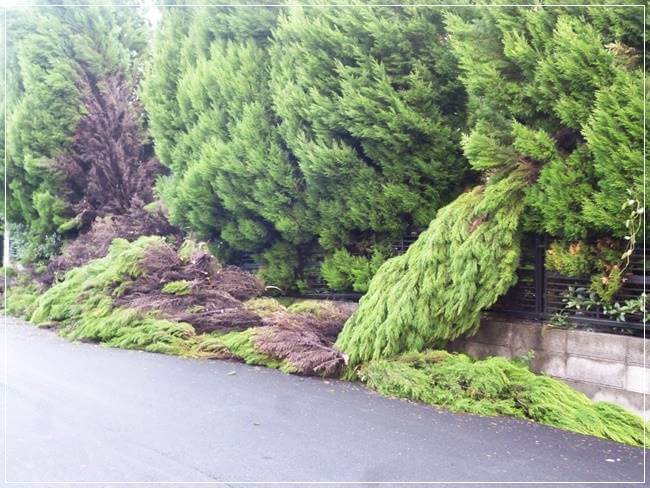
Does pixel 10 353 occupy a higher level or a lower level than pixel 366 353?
lower

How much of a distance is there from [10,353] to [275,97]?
186 inches

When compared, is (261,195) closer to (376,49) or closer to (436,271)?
(376,49)

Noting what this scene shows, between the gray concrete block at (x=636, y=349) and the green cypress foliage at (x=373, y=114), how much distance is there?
2.63 m

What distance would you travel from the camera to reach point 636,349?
15.8 ft

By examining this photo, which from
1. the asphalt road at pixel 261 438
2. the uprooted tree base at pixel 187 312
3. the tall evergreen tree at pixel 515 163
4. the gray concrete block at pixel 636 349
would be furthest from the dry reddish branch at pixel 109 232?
the gray concrete block at pixel 636 349

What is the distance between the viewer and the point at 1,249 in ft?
51.4

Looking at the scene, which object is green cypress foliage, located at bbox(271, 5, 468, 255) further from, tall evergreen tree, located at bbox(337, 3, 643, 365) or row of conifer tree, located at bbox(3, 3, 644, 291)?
tall evergreen tree, located at bbox(337, 3, 643, 365)

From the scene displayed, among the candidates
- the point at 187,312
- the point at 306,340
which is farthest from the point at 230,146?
the point at 306,340

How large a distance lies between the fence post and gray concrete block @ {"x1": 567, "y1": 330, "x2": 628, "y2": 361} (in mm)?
493

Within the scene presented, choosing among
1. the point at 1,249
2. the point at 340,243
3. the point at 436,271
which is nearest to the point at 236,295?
the point at 340,243

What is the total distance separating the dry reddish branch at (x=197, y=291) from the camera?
7.74 meters

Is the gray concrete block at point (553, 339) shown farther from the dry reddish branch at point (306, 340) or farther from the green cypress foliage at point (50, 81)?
the green cypress foliage at point (50, 81)

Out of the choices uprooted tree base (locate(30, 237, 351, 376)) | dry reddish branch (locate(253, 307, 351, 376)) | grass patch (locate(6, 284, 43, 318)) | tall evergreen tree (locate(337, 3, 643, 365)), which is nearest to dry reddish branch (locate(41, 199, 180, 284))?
grass patch (locate(6, 284, 43, 318))

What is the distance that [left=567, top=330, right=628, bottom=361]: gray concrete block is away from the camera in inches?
194
